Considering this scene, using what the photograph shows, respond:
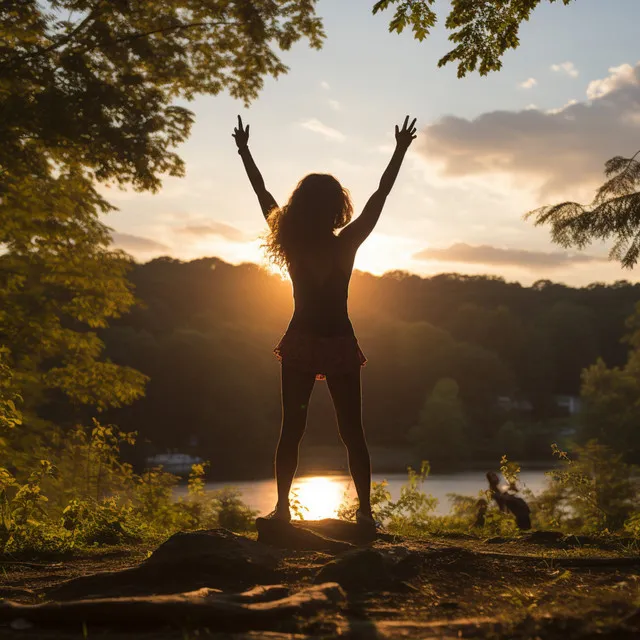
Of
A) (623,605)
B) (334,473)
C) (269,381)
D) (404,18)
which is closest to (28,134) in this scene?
(404,18)

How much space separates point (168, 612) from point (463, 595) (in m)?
1.37

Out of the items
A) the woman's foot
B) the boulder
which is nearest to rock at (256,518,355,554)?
the woman's foot

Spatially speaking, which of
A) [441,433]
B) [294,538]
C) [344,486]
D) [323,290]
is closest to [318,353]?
[323,290]

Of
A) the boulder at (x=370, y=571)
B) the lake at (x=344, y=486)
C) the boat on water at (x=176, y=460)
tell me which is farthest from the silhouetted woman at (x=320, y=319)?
the boat on water at (x=176, y=460)

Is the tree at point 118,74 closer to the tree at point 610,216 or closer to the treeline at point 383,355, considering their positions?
the tree at point 610,216

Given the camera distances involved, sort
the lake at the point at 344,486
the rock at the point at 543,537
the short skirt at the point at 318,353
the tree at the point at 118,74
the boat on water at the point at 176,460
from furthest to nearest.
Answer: the boat on water at the point at 176,460 → the lake at the point at 344,486 → the tree at the point at 118,74 → the rock at the point at 543,537 → the short skirt at the point at 318,353

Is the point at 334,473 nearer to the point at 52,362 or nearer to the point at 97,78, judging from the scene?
the point at 52,362

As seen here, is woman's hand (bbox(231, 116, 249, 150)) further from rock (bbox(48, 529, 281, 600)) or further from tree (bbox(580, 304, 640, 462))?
tree (bbox(580, 304, 640, 462))

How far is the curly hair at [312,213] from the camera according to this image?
4.50 metres

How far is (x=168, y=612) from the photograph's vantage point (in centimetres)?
284

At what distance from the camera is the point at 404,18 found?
5840mm

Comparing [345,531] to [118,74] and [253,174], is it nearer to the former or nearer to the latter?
[253,174]

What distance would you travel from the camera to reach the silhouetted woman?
4.45m

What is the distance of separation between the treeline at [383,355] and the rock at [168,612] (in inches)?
1641
